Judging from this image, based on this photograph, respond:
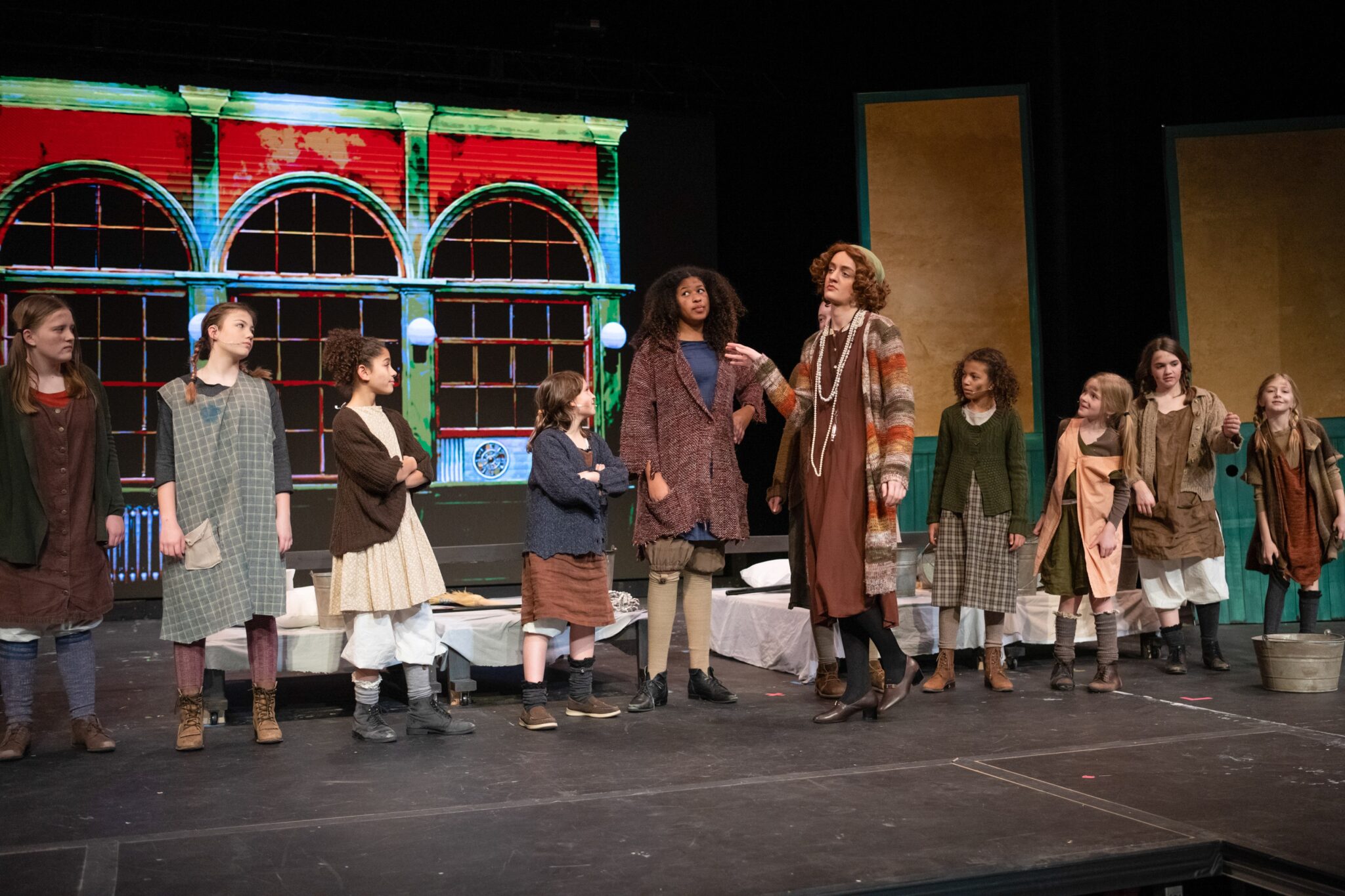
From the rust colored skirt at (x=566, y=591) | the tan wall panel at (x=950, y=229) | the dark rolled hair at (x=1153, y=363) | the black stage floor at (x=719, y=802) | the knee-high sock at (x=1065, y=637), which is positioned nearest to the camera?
the black stage floor at (x=719, y=802)

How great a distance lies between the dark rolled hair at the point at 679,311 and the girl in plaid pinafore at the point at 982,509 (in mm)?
915

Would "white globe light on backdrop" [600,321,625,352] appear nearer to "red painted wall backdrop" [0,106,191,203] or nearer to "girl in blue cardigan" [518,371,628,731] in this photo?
→ "red painted wall backdrop" [0,106,191,203]

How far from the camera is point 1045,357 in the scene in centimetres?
745

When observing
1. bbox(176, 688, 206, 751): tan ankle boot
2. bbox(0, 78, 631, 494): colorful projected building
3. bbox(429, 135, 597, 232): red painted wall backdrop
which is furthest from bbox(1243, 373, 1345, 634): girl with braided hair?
bbox(429, 135, 597, 232): red painted wall backdrop

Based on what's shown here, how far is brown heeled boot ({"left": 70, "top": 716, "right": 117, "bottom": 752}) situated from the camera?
11.5ft

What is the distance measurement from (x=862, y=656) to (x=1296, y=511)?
7.68 feet

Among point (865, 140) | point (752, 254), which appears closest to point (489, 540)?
point (752, 254)

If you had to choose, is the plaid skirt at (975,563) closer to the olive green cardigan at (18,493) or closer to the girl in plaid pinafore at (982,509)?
the girl in plaid pinafore at (982,509)

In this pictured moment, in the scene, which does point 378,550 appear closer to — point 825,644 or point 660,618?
point 660,618

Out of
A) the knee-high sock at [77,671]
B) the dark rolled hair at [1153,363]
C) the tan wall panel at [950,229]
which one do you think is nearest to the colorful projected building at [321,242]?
the tan wall panel at [950,229]

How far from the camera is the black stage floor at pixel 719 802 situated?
7.47ft

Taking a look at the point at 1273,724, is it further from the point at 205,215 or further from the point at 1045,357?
the point at 205,215

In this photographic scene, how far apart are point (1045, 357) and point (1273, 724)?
13.5 feet

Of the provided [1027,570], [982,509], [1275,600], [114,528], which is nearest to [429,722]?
[114,528]
